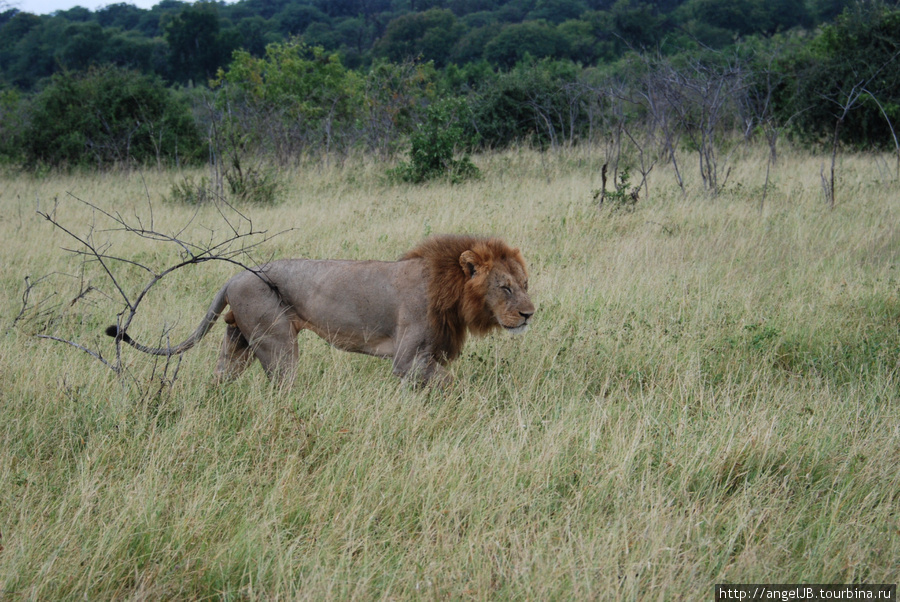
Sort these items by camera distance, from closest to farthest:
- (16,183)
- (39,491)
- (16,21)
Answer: (39,491)
(16,183)
(16,21)

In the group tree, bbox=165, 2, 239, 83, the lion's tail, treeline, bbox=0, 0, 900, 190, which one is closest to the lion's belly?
the lion's tail

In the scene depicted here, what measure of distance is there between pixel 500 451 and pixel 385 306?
1.32 m

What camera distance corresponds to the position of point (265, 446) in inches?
140

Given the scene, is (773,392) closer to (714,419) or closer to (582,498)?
(714,419)

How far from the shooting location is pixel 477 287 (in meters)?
4.18

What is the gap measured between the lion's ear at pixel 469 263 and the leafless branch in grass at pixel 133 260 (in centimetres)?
114

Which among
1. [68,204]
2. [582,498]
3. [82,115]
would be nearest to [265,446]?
[582,498]

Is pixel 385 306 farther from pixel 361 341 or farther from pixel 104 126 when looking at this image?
pixel 104 126

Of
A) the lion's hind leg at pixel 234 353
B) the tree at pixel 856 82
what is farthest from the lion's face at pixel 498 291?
the tree at pixel 856 82

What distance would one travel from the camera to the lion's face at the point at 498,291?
418cm

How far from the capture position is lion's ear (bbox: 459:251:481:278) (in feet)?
13.7

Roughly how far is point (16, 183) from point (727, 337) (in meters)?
12.9

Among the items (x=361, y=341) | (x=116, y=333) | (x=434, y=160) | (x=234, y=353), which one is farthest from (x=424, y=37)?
(x=116, y=333)

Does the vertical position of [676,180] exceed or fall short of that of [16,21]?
it falls short
